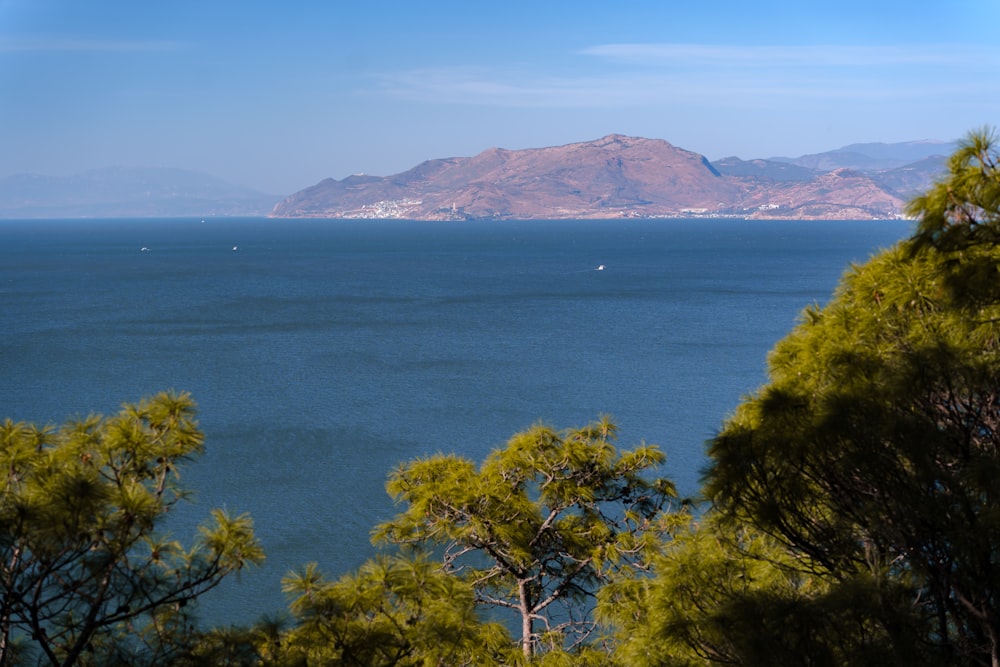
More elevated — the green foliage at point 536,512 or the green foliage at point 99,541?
the green foliage at point 99,541

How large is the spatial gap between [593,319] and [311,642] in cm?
4831

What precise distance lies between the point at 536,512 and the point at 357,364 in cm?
3034

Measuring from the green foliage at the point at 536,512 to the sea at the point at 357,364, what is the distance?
2501 millimetres

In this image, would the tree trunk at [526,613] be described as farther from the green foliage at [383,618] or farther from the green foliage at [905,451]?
the green foliage at [905,451]

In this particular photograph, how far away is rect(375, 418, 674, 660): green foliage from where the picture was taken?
328 inches

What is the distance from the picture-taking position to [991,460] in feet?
13.3

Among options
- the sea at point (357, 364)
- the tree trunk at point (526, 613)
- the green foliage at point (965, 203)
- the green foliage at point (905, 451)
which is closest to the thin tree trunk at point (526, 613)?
the tree trunk at point (526, 613)

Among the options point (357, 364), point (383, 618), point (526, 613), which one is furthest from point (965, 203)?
point (357, 364)

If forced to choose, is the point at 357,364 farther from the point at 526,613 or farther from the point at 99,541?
the point at 99,541

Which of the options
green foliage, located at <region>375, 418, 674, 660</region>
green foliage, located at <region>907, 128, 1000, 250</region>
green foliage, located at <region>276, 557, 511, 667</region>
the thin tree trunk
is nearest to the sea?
green foliage, located at <region>276, 557, 511, 667</region>

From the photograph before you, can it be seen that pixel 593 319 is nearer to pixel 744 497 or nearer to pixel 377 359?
pixel 377 359

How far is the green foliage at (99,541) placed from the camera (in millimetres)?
4039

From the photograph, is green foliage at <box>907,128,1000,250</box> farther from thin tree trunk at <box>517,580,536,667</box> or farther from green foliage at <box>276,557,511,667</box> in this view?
thin tree trunk at <box>517,580,536,667</box>

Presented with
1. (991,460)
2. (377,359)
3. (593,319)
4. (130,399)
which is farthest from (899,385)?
(593,319)
